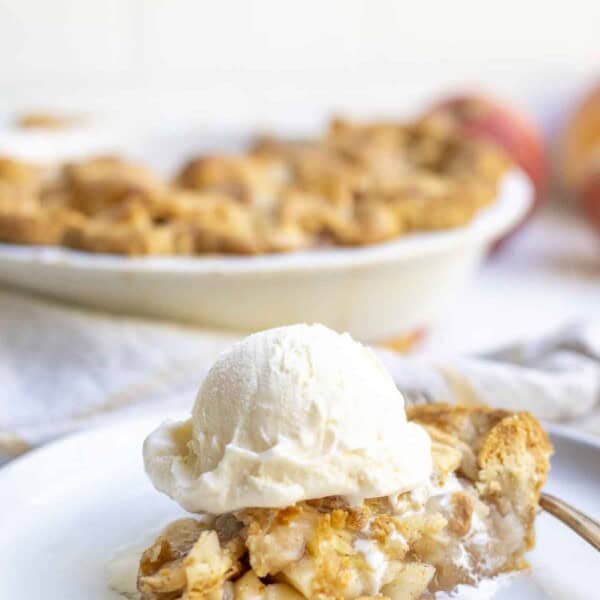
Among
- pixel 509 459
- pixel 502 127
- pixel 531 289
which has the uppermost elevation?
pixel 502 127

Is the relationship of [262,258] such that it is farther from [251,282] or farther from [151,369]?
[151,369]

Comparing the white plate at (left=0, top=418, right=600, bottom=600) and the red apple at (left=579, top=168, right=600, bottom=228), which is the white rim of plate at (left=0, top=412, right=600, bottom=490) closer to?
the white plate at (left=0, top=418, right=600, bottom=600)

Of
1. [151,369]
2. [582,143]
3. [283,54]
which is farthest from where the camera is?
[283,54]

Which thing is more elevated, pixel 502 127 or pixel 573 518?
pixel 502 127

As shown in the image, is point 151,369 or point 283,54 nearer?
point 151,369

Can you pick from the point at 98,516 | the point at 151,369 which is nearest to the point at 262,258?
the point at 151,369

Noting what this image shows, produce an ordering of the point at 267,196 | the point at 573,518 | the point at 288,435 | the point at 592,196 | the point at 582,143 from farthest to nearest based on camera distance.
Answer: the point at 582,143 < the point at 592,196 < the point at 267,196 < the point at 573,518 < the point at 288,435
